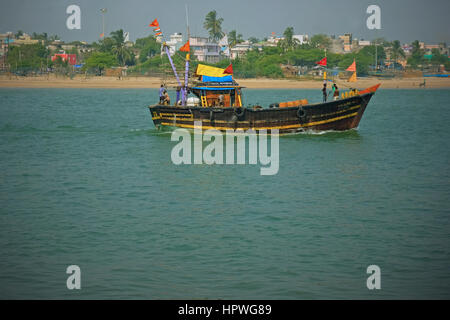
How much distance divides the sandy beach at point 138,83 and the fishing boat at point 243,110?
6781 centimetres

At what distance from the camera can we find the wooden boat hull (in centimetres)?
3125

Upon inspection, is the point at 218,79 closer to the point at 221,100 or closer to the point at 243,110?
the point at 221,100

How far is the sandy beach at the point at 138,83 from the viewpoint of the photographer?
104188 millimetres

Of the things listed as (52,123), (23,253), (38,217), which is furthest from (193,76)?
(23,253)

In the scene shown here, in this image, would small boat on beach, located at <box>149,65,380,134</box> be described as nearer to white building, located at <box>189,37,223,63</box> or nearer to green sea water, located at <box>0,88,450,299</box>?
green sea water, located at <box>0,88,450,299</box>

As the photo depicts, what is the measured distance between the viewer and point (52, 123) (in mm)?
45062

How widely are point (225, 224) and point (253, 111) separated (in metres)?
15.0

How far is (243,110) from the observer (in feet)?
102

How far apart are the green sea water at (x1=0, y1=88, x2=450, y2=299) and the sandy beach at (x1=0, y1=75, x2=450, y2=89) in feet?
247

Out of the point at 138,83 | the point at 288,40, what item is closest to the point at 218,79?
the point at 138,83

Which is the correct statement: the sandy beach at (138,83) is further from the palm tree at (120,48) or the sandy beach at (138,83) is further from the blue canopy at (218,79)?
the blue canopy at (218,79)

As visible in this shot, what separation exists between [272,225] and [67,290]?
20.5 feet

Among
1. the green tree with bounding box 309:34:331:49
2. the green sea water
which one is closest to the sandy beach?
the green tree with bounding box 309:34:331:49

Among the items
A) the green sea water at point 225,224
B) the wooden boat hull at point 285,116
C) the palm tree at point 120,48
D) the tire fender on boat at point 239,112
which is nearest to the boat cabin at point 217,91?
the wooden boat hull at point 285,116
